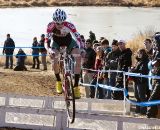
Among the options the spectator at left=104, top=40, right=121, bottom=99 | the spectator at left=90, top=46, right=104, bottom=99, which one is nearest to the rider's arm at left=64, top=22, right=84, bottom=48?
the spectator at left=104, top=40, right=121, bottom=99

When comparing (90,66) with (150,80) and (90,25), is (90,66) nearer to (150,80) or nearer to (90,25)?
(150,80)

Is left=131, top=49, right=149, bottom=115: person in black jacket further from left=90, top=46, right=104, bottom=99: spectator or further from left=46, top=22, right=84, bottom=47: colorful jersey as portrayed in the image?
left=46, top=22, right=84, bottom=47: colorful jersey

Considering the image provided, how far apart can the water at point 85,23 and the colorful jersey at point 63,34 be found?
68.7ft

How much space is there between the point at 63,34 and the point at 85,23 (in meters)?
32.0

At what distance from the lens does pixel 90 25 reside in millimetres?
39344

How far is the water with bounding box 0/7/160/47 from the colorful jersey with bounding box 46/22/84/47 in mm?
20938

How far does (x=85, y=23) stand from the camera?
40906 millimetres

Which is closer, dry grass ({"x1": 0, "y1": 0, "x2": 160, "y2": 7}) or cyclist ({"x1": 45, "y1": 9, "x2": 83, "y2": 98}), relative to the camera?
cyclist ({"x1": 45, "y1": 9, "x2": 83, "y2": 98})

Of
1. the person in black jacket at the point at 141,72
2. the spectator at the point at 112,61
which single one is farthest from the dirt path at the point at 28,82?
the person in black jacket at the point at 141,72

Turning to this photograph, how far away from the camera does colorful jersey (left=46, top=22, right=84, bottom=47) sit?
895 cm

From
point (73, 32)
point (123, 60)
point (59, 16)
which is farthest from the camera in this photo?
point (123, 60)

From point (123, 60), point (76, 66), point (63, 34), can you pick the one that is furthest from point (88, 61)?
point (63, 34)

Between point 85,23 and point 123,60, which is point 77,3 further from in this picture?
point 123,60

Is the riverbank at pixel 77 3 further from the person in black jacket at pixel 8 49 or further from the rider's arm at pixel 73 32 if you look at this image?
the rider's arm at pixel 73 32
